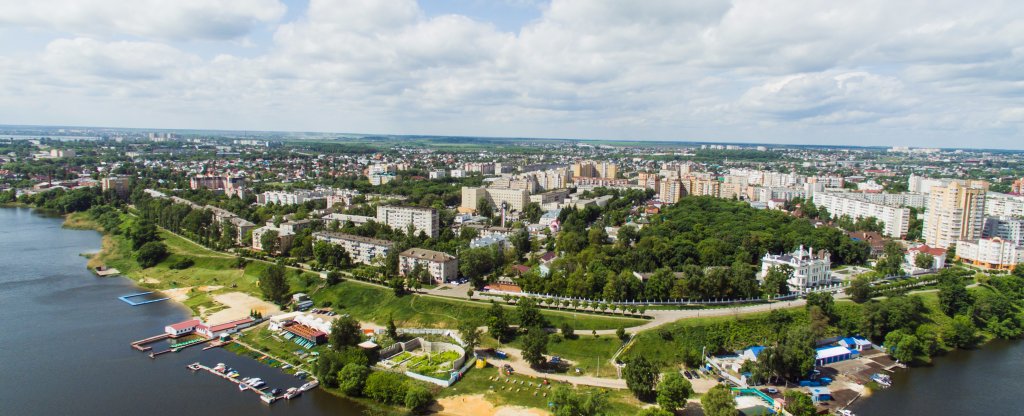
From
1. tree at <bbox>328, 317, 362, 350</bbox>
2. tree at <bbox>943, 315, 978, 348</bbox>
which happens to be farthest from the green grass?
tree at <bbox>943, 315, 978, 348</bbox>

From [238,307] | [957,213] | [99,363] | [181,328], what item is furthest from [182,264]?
[957,213]

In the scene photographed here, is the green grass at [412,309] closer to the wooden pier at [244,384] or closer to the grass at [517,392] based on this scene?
the grass at [517,392]

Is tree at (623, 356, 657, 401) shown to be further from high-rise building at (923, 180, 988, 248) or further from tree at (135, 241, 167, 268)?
tree at (135, 241, 167, 268)

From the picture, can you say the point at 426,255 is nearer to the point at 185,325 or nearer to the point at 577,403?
the point at 185,325

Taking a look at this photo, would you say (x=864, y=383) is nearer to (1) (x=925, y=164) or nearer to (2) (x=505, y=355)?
(2) (x=505, y=355)

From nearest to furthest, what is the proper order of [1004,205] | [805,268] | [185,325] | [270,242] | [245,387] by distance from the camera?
[245,387] < [185,325] < [805,268] < [270,242] < [1004,205]

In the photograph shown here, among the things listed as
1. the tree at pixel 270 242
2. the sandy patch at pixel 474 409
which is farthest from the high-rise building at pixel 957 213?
the tree at pixel 270 242

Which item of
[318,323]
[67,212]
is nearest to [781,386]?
[318,323]
